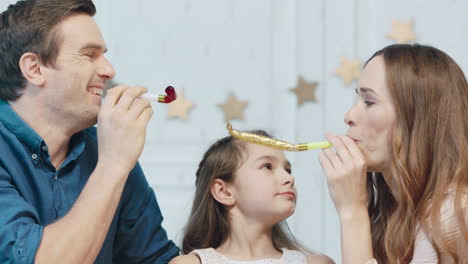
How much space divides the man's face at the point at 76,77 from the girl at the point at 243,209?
48cm

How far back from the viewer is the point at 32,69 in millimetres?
1661

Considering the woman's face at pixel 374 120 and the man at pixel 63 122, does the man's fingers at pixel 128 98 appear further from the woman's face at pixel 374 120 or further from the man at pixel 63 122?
the woman's face at pixel 374 120

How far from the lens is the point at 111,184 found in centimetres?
144

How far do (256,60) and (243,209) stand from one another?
A: 34.6 inches

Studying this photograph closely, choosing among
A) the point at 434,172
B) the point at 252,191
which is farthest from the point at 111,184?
the point at 434,172

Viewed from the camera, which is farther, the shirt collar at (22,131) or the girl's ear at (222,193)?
the girl's ear at (222,193)

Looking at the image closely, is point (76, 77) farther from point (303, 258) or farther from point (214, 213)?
point (303, 258)

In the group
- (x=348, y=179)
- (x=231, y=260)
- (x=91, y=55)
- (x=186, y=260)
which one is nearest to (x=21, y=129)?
(x=91, y=55)

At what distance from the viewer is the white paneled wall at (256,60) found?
2637 mm

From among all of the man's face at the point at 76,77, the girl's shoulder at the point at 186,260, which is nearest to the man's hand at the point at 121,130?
the man's face at the point at 76,77

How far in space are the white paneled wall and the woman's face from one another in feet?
3.39

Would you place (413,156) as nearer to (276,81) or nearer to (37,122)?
(37,122)

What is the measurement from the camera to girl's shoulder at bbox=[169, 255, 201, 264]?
1814 mm

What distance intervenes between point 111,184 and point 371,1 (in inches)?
62.3
